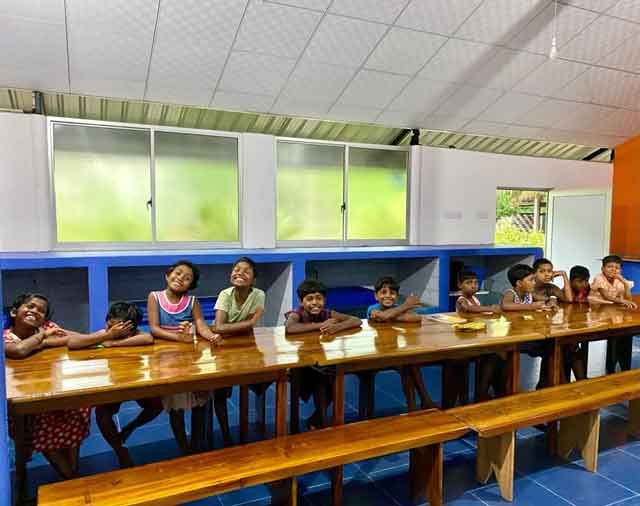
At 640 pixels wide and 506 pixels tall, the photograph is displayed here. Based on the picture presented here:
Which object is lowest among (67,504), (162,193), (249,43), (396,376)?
(396,376)

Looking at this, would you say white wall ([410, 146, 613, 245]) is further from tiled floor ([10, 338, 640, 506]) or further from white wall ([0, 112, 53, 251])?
white wall ([0, 112, 53, 251])

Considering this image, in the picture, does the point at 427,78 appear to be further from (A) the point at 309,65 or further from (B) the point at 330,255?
(B) the point at 330,255

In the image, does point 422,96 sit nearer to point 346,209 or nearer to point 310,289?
point 346,209

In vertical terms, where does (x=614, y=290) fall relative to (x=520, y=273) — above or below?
below

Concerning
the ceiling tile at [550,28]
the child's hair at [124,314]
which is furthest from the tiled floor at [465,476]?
the ceiling tile at [550,28]

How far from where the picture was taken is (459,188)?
5.77 meters

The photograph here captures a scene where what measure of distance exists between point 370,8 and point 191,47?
138 centimetres

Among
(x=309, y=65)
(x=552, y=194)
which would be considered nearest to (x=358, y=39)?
(x=309, y=65)

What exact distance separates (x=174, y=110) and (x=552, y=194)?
199 inches

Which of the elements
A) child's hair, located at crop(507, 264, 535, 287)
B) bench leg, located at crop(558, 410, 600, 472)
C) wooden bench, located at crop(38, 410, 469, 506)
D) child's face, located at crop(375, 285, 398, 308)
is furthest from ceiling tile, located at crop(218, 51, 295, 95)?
bench leg, located at crop(558, 410, 600, 472)

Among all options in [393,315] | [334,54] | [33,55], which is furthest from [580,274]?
[33,55]

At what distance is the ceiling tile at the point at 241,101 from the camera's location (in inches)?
170

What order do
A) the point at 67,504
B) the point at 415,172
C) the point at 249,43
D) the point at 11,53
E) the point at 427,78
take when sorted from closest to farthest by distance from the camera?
the point at 67,504, the point at 11,53, the point at 249,43, the point at 427,78, the point at 415,172

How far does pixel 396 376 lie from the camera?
4.21 metres
